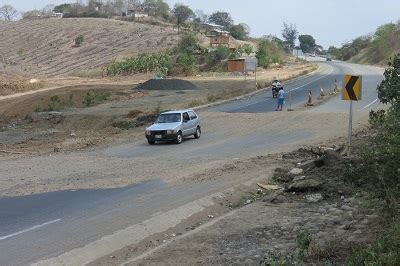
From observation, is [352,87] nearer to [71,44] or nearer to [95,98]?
[95,98]

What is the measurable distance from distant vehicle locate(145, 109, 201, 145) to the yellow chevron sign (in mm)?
11953

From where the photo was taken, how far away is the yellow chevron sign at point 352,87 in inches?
674

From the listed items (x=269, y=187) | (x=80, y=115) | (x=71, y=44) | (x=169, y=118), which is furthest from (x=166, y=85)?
(x=71, y=44)

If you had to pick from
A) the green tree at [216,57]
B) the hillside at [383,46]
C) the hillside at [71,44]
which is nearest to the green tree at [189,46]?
the green tree at [216,57]

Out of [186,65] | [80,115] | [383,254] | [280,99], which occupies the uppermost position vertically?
[383,254]

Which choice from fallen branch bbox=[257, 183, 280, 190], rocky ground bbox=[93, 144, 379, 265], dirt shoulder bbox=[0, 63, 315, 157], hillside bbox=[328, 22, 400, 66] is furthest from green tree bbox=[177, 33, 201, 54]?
rocky ground bbox=[93, 144, 379, 265]

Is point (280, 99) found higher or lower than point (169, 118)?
lower

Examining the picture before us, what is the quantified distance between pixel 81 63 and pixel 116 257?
388 feet

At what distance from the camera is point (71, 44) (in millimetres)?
144000

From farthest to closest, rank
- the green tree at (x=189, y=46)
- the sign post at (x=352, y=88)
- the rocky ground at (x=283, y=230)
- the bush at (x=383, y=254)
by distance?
the green tree at (x=189, y=46)
the sign post at (x=352, y=88)
the rocky ground at (x=283, y=230)
the bush at (x=383, y=254)

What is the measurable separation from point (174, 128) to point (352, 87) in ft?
39.9

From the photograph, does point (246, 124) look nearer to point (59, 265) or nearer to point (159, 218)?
point (159, 218)

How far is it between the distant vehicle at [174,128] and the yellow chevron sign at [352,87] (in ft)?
39.2

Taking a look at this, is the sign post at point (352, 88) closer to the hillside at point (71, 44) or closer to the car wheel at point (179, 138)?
the car wheel at point (179, 138)
